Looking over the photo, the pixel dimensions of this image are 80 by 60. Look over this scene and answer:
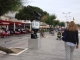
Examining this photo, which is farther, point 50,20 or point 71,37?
point 50,20

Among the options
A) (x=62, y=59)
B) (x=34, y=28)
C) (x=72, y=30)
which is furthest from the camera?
(x=34, y=28)

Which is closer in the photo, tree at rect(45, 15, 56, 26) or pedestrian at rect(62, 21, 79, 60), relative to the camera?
pedestrian at rect(62, 21, 79, 60)

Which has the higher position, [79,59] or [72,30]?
[72,30]

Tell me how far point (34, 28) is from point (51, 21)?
2243 inches

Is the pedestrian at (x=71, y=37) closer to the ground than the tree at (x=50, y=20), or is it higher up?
closer to the ground

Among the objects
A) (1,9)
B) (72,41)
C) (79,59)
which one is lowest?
(79,59)

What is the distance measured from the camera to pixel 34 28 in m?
12.9

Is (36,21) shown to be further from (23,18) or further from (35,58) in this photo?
(23,18)

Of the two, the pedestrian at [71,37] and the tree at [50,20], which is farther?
the tree at [50,20]

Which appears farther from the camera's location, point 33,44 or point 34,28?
point 34,28

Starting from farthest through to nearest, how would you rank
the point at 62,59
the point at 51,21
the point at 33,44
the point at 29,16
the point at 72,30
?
the point at 51,21, the point at 29,16, the point at 33,44, the point at 62,59, the point at 72,30

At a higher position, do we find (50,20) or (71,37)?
(50,20)

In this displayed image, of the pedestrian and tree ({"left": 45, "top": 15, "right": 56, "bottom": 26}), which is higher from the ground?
tree ({"left": 45, "top": 15, "right": 56, "bottom": 26})

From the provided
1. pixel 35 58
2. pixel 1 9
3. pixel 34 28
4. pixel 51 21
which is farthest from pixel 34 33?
pixel 51 21
